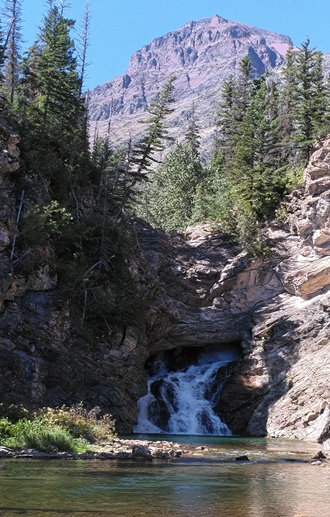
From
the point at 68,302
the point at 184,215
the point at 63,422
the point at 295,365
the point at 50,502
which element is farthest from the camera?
the point at 184,215

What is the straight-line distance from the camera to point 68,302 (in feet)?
120

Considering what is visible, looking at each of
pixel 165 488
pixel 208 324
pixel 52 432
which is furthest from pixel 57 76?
pixel 165 488

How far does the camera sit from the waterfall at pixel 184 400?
1545 inches

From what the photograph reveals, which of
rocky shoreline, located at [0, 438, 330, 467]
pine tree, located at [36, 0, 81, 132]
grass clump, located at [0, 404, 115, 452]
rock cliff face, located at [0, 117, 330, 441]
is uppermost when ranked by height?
pine tree, located at [36, 0, 81, 132]

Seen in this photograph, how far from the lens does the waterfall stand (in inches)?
1545

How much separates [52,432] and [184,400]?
2022 centimetres

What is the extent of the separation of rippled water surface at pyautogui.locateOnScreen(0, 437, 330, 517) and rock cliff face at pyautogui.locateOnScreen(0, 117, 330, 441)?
1181 cm

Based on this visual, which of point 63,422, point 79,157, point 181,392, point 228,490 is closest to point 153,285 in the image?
point 181,392

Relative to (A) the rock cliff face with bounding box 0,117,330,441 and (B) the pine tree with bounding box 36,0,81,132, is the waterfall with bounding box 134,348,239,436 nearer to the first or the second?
(A) the rock cliff face with bounding box 0,117,330,441

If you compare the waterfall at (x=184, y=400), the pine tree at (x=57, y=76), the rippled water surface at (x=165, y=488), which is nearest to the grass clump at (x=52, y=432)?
the rippled water surface at (x=165, y=488)

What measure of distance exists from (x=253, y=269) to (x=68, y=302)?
1605 cm

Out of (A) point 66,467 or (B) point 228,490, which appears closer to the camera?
(B) point 228,490

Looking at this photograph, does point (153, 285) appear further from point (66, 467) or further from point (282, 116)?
point (282, 116)

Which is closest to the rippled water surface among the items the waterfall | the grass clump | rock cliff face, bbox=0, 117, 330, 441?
the grass clump
